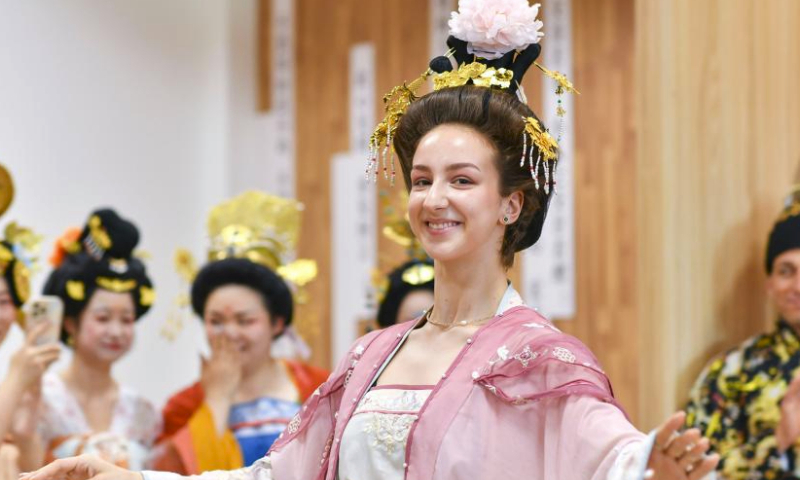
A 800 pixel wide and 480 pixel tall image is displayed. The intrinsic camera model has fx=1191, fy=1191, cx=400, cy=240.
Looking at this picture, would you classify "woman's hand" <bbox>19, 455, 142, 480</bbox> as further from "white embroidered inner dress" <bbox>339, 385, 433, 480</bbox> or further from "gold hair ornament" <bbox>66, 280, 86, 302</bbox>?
"gold hair ornament" <bbox>66, 280, 86, 302</bbox>

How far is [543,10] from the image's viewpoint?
5.37 meters

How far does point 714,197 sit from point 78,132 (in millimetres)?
3049

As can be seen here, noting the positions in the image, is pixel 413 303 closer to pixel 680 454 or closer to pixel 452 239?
pixel 452 239

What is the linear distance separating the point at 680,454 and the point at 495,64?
0.93m

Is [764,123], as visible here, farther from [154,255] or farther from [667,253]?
[154,255]

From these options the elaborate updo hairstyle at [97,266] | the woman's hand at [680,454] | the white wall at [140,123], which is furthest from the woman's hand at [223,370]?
the woman's hand at [680,454]

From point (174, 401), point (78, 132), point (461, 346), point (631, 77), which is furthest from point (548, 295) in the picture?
→ point (461, 346)

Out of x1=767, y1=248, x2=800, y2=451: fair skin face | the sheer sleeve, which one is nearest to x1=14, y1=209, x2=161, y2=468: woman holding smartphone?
the sheer sleeve

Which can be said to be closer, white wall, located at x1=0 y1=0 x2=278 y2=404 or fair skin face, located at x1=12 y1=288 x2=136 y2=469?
fair skin face, located at x1=12 y1=288 x2=136 y2=469

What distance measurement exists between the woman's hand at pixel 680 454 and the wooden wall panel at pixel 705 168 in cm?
234

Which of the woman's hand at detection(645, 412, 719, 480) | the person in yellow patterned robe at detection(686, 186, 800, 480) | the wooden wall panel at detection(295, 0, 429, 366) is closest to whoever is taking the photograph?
the woman's hand at detection(645, 412, 719, 480)

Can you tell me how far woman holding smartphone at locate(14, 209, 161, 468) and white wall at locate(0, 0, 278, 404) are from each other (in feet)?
3.09

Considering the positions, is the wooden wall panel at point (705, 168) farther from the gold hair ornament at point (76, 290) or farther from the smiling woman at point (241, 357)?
the gold hair ornament at point (76, 290)

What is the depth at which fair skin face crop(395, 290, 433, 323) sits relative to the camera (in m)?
4.03
